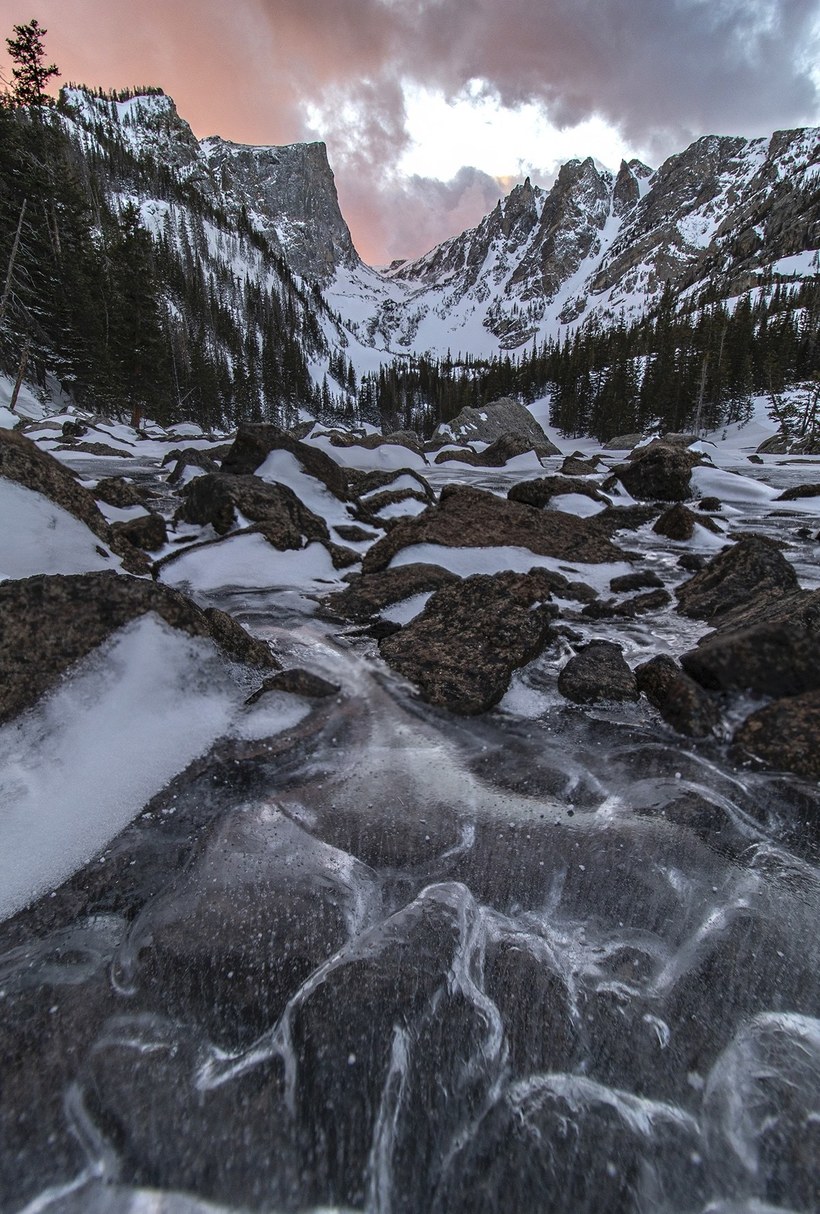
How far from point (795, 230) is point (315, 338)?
105 m

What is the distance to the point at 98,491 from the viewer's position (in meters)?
9.26

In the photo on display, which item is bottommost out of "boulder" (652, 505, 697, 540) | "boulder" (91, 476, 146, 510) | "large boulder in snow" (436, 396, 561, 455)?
"boulder" (652, 505, 697, 540)

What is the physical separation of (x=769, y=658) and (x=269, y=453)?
962 centimetres

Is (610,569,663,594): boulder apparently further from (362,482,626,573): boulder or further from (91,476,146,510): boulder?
(91,476,146,510): boulder

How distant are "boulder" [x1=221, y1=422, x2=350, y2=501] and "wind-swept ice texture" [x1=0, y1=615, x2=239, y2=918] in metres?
7.20

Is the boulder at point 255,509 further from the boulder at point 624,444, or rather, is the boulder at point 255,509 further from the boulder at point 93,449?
the boulder at point 624,444

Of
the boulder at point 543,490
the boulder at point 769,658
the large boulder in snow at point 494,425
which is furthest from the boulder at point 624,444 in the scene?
the boulder at point 769,658

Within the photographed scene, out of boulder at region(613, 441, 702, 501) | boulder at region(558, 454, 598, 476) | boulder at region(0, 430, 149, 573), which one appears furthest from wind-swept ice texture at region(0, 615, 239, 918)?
boulder at region(558, 454, 598, 476)

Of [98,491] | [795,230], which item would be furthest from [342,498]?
[795,230]

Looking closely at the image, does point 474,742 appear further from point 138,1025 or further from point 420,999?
point 138,1025

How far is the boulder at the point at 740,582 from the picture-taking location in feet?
19.6

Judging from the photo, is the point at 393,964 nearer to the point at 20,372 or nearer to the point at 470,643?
the point at 470,643

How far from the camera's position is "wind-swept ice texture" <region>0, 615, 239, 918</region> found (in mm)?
2545

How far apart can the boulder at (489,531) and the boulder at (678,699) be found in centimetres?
393
